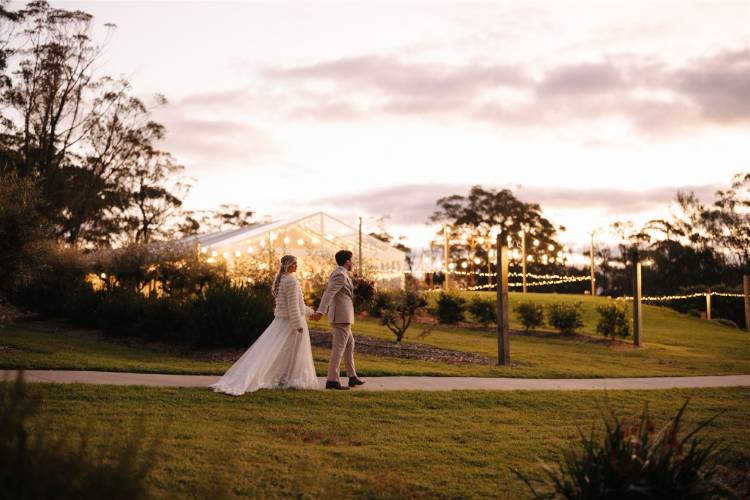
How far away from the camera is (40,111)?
1388 inches

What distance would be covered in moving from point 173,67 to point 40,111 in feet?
59.5

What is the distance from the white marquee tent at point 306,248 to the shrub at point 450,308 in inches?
93.5

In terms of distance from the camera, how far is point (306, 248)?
3562 cm

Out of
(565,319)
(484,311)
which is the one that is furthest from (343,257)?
(484,311)

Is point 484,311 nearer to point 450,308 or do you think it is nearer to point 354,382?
point 450,308

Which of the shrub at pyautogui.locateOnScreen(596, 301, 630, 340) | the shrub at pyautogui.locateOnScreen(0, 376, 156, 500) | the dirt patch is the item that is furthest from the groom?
the shrub at pyautogui.locateOnScreen(596, 301, 630, 340)

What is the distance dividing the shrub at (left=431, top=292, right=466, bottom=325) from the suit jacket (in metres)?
18.2

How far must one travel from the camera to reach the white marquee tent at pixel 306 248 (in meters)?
32.6

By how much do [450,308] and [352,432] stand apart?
68.9 feet

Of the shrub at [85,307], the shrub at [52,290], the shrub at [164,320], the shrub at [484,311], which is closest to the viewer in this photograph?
the shrub at [164,320]

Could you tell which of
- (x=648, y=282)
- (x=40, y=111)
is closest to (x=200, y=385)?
(x=40, y=111)

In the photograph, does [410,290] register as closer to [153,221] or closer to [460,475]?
[460,475]

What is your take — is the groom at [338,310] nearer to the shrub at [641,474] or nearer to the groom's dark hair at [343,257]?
the groom's dark hair at [343,257]

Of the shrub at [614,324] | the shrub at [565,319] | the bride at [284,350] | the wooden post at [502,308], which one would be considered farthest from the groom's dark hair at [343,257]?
the shrub at [565,319]
